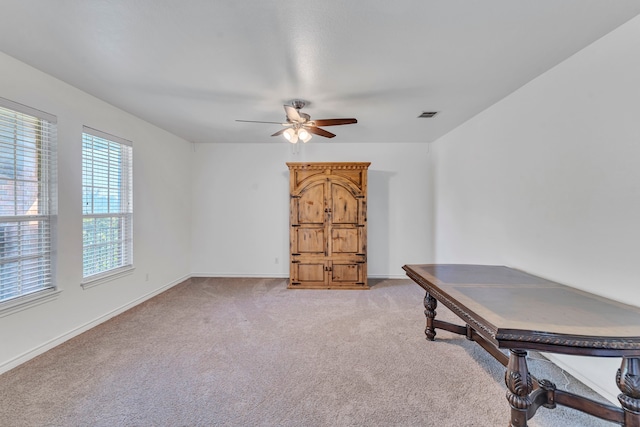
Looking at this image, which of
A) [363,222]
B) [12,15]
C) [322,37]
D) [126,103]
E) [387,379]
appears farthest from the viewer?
[363,222]

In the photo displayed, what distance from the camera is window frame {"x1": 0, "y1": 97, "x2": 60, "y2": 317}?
2371 millimetres

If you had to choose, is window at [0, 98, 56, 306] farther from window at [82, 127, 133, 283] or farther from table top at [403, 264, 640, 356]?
table top at [403, 264, 640, 356]

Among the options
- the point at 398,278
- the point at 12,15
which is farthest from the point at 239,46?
the point at 398,278

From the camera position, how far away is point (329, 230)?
4.62m

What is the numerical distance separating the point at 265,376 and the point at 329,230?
8.81ft

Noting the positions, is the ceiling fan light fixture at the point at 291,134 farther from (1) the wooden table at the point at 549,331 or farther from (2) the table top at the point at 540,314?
(1) the wooden table at the point at 549,331

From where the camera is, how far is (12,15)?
5.80 feet

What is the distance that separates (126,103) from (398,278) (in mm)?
4966

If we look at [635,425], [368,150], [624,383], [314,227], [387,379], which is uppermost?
[368,150]

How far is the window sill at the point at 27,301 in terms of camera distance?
7.45 feet

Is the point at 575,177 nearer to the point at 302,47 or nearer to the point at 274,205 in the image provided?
the point at 302,47

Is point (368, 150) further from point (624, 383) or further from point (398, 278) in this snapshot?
point (624, 383)

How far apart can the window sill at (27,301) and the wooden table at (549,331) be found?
3532mm

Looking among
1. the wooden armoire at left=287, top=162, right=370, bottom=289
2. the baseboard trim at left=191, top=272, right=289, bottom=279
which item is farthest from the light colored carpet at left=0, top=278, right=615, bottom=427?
the baseboard trim at left=191, top=272, right=289, bottom=279
